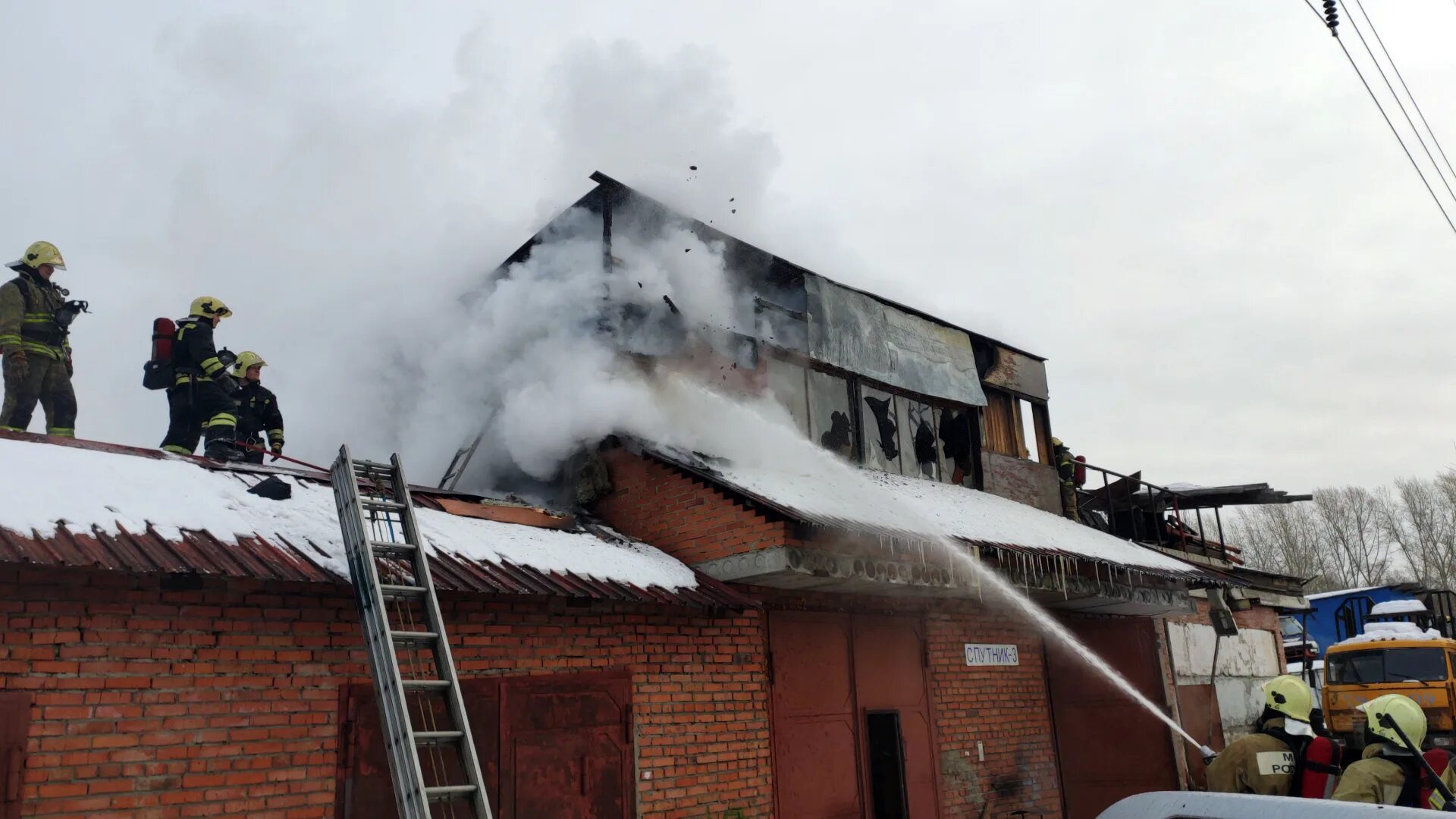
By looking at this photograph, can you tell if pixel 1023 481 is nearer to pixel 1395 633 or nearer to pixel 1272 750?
pixel 1395 633

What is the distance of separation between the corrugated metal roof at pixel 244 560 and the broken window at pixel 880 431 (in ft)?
15.9

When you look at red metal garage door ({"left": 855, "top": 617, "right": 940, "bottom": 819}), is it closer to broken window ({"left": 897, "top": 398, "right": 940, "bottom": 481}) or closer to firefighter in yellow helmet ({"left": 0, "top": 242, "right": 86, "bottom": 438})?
broken window ({"left": 897, "top": 398, "right": 940, "bottom": 481})

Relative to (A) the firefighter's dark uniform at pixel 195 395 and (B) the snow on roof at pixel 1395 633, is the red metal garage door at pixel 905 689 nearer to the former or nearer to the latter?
(A) the firefighter's dark uniform at pixel 195 395

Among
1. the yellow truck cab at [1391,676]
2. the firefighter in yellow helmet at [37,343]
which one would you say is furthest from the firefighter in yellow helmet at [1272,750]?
the yellow truck cab at [1391,676]

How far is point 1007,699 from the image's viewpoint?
1098cm

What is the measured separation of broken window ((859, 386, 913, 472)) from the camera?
39.2ft

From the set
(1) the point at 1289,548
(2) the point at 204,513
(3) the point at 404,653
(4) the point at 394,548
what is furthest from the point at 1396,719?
(1) the point at 1289,548

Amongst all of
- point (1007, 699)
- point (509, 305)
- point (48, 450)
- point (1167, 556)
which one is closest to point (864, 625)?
point (1007, 699)

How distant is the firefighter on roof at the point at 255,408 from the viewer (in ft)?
29.2

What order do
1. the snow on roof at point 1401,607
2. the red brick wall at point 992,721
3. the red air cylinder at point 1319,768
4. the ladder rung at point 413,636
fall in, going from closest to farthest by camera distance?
the ladder rung at point 413,636 → the red air cylinder at point 1319,768 → the red brick wall at point 992,721 → the snow on roof at point 1401,607

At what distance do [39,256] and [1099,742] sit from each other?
11.9m

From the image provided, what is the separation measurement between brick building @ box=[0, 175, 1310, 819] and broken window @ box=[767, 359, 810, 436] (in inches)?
2.2

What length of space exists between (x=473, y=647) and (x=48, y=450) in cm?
280

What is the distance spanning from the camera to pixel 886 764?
9453 millimetres
